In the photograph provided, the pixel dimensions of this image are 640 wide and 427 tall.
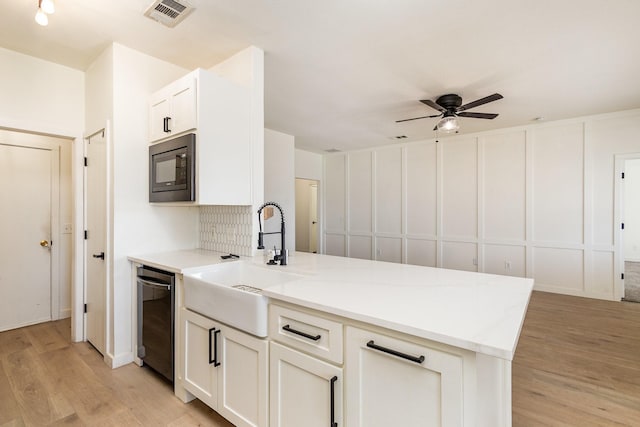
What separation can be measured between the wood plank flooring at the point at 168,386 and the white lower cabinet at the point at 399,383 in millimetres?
1143

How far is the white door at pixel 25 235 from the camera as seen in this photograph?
3377 millimetres

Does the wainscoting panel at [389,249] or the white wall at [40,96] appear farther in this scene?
the wainscoting panel at [389,249]

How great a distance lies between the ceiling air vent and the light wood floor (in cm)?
348

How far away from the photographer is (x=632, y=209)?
759cm

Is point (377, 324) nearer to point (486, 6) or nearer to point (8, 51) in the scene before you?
point (486, 6)

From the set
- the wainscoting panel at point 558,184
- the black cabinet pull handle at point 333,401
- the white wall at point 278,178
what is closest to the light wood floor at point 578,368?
the wainscoting panel at point 558,184

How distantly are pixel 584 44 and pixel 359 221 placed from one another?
5037 millimetres

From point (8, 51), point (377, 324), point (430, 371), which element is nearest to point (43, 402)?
point (377, 324)

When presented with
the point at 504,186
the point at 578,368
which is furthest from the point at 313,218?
the point at 578,368

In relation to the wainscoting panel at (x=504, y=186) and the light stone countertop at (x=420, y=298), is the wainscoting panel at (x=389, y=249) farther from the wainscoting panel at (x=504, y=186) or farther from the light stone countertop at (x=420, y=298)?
the light stone countertop at (x=420, y=298)

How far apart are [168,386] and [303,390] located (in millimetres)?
1417

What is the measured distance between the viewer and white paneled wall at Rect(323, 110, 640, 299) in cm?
459

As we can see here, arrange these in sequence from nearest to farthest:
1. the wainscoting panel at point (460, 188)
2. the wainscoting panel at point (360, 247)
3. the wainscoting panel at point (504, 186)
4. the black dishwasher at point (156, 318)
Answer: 1. the black dishwasher at point (156, 318)
2. the wainscoting panel at point (504, 186)
3. the wainscoting panel at point (460, 188)
4. the wainscoting panel at point (360, 247)

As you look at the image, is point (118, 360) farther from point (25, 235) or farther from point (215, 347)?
point (25, 235)
